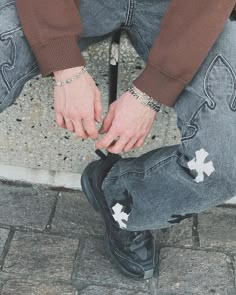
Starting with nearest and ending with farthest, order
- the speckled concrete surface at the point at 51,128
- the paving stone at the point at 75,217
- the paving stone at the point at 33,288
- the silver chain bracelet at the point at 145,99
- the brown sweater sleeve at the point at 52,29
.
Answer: the brown sweater sleeve at the point at 52,29
the silver chain bracelet at the point at 145,99
the paving stone at the point at 33,288
the speckled concrete surface at the point at 51,128
the paving stone at the point at 75,217

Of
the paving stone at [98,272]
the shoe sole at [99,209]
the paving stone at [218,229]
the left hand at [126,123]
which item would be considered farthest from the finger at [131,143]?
the paving stone at [218,229]

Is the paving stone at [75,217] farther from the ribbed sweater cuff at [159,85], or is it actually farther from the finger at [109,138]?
the ribbed sweater cuff at [159,85]

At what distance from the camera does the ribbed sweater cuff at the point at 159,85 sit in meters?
1.59

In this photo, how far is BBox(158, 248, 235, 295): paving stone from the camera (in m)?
1.95

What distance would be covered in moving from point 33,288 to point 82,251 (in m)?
0.24

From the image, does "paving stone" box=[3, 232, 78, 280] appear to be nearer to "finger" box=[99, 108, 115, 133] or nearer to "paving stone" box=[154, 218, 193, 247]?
"paving stone" box=[154, 218, 193, 247]

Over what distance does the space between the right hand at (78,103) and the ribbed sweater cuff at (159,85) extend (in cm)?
14

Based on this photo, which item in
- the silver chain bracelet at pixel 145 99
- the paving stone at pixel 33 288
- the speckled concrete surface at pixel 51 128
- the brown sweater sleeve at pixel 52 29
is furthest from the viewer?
the speckled concrete surface at pixel 51 128

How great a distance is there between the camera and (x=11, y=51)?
1577 mm

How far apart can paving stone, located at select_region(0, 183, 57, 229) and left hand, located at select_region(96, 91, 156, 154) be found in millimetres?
620

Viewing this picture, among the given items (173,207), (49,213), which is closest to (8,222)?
(49,213)

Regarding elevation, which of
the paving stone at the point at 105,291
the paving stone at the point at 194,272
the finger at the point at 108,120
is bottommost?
the paving stone at the point at 194,272

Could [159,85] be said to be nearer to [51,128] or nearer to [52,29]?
[52,29]

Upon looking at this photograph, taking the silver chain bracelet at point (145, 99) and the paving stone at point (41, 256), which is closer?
the silver chain bracelet at point (145, 99)
